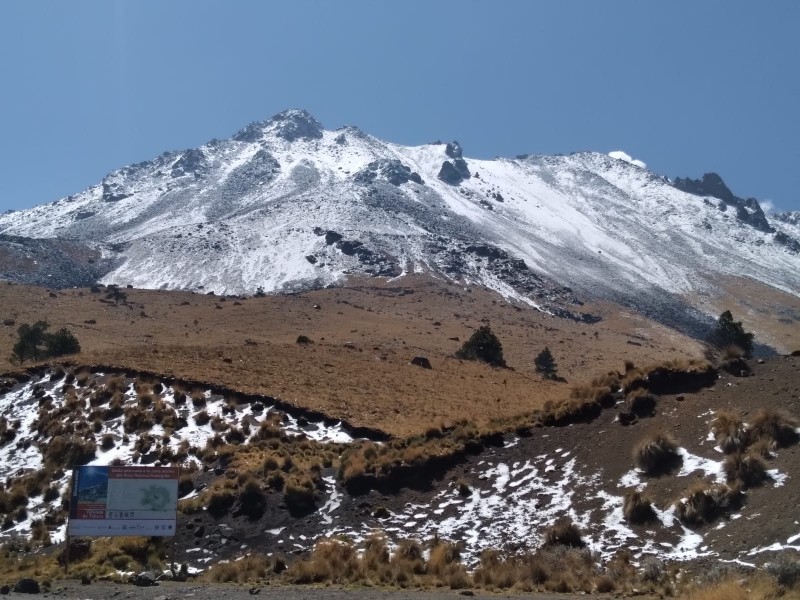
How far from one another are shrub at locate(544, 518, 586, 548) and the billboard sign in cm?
738

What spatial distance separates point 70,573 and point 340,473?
21.0 ft

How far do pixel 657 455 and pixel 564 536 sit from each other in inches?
124

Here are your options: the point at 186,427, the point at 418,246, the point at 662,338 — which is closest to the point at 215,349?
the point at 186,427

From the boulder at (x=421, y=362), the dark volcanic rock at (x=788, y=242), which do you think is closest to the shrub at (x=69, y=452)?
the boulder at (x=421, y=362)

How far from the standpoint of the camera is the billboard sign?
1440cm

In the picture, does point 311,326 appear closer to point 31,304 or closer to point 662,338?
point 31,304

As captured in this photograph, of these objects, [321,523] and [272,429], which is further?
[272,429]

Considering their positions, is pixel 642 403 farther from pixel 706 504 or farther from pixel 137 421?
pixel 137 421

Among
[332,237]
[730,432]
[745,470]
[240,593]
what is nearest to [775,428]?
[730,432]

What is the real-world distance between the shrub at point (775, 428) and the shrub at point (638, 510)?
2.81 m

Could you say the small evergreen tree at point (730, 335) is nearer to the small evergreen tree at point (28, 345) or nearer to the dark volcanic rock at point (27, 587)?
the dark volcanic rock at point (27, 587)

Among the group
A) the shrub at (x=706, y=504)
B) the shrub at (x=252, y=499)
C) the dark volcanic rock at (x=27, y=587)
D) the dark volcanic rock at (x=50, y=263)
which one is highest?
the dark volcanic rock at (x=50, y=263)

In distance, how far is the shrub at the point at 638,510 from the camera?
1383 centimetres

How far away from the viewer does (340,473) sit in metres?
18.1
